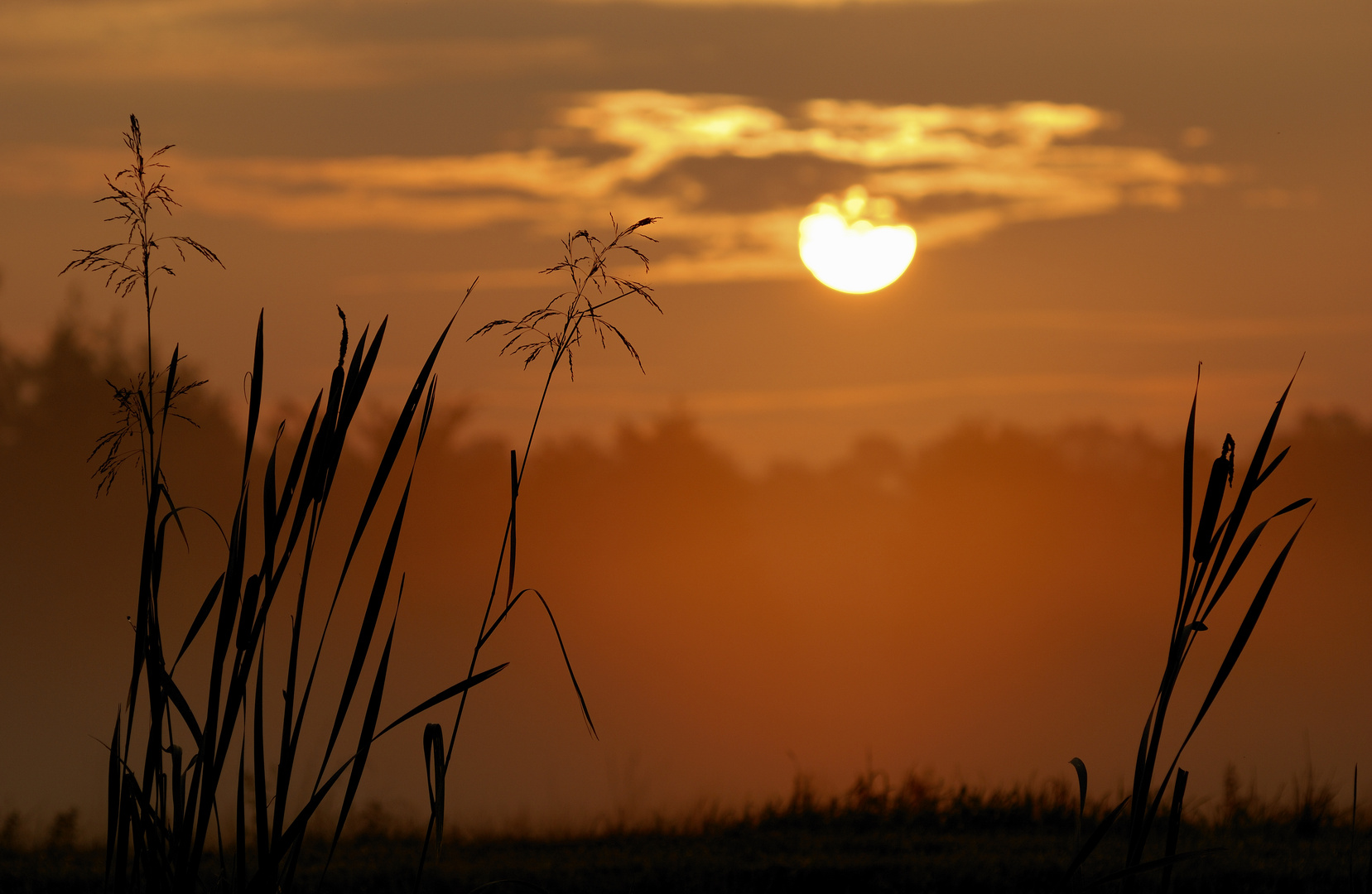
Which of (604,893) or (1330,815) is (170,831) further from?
(1330,815)

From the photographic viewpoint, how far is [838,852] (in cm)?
579

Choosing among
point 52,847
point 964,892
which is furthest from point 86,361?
point 964,892

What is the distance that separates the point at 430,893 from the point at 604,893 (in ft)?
2.41

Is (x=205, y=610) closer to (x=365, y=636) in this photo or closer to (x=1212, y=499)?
(x=365, y=636)

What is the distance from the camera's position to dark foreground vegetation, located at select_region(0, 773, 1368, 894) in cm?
508

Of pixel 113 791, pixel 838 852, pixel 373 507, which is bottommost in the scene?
pixel 838 852

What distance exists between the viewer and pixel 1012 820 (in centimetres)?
685

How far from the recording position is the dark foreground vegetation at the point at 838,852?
16.7 feet

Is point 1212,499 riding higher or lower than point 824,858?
higher

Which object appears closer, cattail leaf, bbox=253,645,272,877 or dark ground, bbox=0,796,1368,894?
cattail leaf, bbox=253,645,272,877

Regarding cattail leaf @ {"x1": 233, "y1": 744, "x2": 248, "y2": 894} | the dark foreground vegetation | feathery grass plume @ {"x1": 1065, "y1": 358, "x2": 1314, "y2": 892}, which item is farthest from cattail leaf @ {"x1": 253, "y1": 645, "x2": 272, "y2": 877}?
the dark foreground vegetation

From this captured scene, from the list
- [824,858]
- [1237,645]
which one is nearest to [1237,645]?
[1237,645]

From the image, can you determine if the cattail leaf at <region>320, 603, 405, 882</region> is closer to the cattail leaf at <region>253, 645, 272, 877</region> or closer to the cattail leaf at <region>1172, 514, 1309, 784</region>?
the cattail leaf at <region>253, 645, 272, 877</region>

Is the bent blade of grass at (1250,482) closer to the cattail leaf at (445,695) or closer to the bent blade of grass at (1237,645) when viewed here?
the bent blade of grass at (1237,645)
